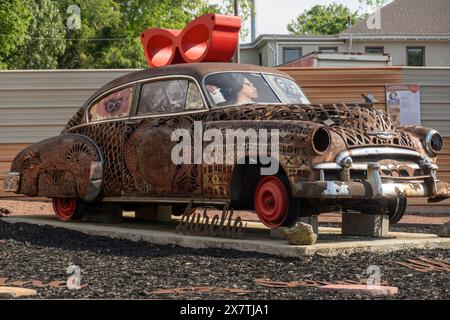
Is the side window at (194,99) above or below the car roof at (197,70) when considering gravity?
below

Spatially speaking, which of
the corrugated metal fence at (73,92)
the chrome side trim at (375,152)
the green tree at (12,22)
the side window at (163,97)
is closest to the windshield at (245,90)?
the side window at (163,97)

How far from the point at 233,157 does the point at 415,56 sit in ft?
126

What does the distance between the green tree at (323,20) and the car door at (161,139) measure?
64492 millimetres

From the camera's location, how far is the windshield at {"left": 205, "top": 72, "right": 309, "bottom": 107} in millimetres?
9234

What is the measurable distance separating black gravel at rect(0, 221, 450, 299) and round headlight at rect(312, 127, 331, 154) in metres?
0.95

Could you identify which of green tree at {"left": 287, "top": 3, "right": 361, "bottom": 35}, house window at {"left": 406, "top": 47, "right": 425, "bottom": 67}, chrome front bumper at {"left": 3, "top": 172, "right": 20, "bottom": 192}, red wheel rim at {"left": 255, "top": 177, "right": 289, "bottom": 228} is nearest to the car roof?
red wheel rim at {"left": 255, "top": 177, "right": 289, "bottom": 228}

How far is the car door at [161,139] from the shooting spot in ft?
30.2

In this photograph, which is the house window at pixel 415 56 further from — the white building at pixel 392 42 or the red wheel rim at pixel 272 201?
the red wheel rim at pixel 272 201

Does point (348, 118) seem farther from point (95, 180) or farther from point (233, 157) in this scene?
point (95, 180)

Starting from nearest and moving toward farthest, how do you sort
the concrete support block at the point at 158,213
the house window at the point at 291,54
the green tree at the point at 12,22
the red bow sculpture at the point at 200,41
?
the red bow sculpture at the point at 200,41
the concrete support block at the point at 158,213
the green tree at the point at 12,22
the house window at the point at 291,54

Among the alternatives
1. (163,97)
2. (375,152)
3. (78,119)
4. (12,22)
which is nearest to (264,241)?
(375,152)

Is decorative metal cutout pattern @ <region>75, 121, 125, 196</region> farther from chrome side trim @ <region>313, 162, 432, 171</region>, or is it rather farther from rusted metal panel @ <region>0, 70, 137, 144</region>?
rusted metal panel @ <region>0, 70, 137, 144</region>

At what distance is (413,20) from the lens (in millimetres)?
46719
